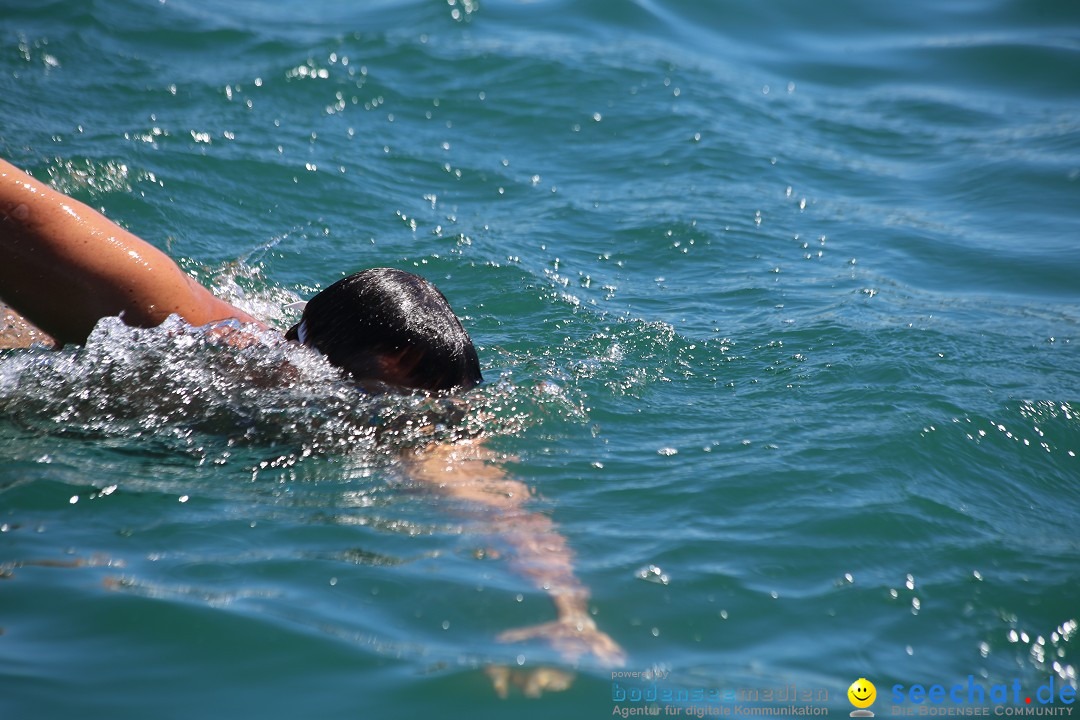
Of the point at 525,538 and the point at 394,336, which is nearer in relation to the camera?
the point at 525,538

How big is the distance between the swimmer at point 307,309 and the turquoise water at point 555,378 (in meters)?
0.10

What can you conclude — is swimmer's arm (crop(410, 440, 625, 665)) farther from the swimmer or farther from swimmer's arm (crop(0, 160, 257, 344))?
swimmer's arm (crop(0, 160, 257, 344))

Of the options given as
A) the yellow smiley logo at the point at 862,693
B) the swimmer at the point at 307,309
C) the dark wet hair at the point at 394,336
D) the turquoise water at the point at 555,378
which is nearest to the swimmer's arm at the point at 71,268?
the swimmer at the point at 307,309

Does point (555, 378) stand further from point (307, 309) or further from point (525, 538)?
point (525, 538)

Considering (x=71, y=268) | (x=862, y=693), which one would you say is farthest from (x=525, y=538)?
(x=71, y=268)

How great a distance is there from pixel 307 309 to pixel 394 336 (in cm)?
41

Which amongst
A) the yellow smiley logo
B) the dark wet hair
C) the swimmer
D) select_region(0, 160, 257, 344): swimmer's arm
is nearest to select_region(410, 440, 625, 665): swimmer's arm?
the swimmer

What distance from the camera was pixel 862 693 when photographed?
2.70 meters

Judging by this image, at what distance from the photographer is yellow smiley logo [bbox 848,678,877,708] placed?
266 centimetres

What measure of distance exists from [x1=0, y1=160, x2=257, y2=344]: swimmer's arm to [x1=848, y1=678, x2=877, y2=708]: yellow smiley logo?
96.5 inches

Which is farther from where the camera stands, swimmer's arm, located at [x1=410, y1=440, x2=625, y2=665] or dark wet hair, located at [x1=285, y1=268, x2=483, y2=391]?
dark wet hair, located at [x1=285, y1=268, x2=483, y2=391]

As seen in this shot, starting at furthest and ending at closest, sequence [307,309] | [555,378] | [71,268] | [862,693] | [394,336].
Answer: [555,378]
[307,309]
[394,336]
[71,268]
[862,693]

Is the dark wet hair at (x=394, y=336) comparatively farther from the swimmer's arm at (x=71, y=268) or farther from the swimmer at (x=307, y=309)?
the swimmer's arm at (x=71, y=268)

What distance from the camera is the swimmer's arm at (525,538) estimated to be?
282cm
